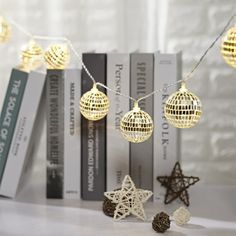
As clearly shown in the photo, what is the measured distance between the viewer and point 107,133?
0.98 metres

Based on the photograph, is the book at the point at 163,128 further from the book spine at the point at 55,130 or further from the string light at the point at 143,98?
the book spine at the point at 55,130

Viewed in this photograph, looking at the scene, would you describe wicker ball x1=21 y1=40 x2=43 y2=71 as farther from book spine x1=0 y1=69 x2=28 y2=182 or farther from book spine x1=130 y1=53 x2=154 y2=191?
book spine x1=130 y1=53 x2=154 y2=191

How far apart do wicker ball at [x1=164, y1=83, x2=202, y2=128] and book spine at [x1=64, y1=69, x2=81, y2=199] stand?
21 centimetres

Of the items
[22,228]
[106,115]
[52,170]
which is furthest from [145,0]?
[22,228]

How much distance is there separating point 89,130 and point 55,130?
62mm

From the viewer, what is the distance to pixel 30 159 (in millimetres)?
1117

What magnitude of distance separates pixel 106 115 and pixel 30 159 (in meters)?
0.22

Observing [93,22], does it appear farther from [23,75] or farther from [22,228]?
[22,228]

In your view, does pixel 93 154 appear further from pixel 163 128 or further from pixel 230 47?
pixel 230 47

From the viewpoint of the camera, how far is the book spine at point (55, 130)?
0.99m

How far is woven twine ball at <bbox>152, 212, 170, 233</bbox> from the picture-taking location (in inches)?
32.8

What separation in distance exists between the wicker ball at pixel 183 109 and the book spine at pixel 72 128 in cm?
21

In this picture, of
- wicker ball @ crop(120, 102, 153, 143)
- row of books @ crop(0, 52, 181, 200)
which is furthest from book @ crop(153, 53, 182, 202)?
wicker ball @ crop(120, 102, 153, 143)

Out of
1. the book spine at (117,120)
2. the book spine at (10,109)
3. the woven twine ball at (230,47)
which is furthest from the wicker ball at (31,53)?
the woven twine ball at (230,47)
